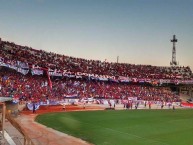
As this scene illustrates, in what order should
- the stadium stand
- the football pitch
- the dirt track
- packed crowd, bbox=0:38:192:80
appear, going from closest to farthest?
the dirt track < the football pitch < the stadium stand < packed crowd, bbox=0:38:192:80

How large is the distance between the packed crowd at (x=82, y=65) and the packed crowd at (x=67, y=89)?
2293 millimetres

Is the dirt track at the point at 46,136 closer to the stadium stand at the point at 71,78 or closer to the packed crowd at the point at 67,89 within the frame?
the stadium stand at the point at 71,78

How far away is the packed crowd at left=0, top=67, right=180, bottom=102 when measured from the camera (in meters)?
42.7

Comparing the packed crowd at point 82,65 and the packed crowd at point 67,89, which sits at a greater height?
the packed crowd at point 82,65

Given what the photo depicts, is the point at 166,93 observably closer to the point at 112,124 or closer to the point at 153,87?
the point at 153,87

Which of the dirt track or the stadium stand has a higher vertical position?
the stadium stand

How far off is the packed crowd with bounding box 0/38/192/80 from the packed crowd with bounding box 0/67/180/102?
2.29 m

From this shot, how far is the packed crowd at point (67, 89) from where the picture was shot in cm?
4269

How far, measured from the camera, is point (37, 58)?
54594 mm

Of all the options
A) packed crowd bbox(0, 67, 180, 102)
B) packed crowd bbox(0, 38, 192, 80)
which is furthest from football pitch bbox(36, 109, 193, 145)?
packed crowd bbox(0, 38, 192, 80)

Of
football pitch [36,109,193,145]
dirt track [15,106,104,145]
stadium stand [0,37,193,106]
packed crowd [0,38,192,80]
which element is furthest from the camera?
packed crowd [0,38,192,80]

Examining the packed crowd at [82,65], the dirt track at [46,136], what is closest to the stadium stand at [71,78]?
the packed crowd at [82,65]

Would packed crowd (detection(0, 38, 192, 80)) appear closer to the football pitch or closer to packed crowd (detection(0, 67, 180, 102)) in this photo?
packed crowd (detection(0, 67, 180, 102))

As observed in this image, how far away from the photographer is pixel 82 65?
64375mm
